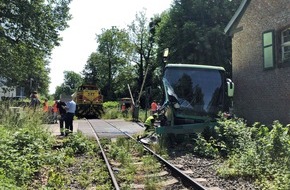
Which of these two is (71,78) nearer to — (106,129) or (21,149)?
(106,129)

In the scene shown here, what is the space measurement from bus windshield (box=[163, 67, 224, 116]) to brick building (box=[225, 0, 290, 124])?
4.91m

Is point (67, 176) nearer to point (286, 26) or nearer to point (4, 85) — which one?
point (286, 26)

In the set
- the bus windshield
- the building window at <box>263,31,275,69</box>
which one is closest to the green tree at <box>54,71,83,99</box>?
the building window at <box>263,31,275,69</box>

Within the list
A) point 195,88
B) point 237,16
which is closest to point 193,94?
point 195,88

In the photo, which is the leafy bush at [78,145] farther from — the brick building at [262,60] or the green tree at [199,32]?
the green tree at [199,32]

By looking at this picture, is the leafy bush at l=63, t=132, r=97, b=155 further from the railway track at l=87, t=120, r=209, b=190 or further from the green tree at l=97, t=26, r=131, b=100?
the green tree at l=97, t=26, r=131, b=100

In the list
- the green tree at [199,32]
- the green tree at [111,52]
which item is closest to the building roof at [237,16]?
the green tree at [199,32]

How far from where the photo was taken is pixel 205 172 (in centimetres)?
801

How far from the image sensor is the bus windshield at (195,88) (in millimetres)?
12062

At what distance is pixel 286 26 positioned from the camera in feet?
51.5

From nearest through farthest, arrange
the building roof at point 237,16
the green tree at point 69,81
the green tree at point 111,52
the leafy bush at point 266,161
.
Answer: the leafy bush at point 266,161 < the building roof at point 237,16 < the green tree at point 111,52 < the green tree at point 69,81

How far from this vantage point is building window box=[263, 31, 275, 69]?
1656cm

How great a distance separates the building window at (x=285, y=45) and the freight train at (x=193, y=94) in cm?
495

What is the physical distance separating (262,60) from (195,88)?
6.80 metres
